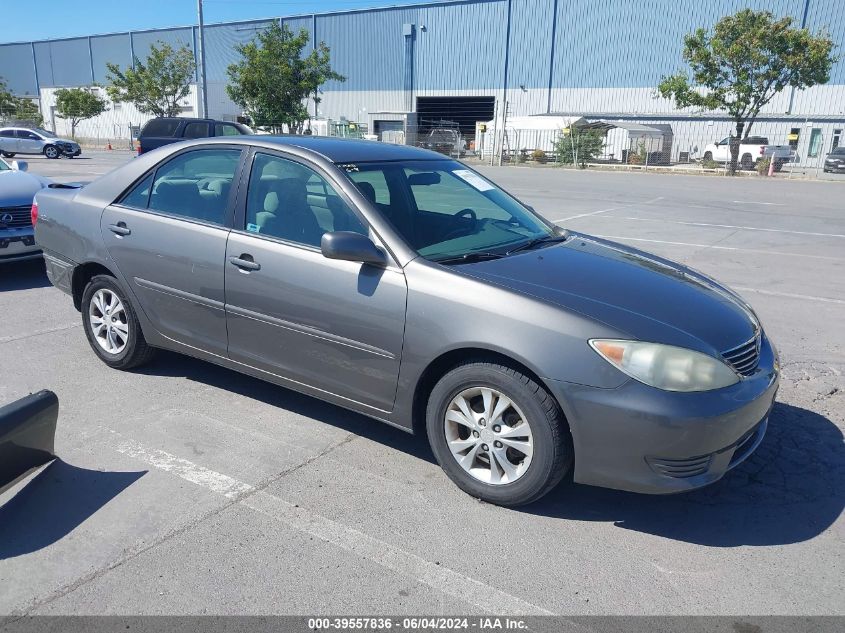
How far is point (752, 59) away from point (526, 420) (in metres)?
36.0

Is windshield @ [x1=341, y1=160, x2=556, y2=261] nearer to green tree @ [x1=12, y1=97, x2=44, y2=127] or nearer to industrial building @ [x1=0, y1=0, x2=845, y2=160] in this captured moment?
industrial building @ [x1=0, y1=0, x2=845, y2=160]

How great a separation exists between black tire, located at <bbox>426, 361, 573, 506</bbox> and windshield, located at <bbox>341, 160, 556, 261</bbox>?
0.68 m

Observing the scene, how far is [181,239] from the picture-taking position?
432 cm

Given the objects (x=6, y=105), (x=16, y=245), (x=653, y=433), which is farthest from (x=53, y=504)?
(x=6, y=105)

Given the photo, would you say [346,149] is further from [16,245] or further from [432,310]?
[16,245]

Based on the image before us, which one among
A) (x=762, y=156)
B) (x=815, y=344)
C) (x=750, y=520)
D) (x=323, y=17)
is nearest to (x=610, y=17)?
(x=762, y=156)

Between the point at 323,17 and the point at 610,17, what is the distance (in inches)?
893

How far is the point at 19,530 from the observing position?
3102 mm

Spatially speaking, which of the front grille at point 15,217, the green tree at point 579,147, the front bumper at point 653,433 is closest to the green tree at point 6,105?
the green tree at point 579,147

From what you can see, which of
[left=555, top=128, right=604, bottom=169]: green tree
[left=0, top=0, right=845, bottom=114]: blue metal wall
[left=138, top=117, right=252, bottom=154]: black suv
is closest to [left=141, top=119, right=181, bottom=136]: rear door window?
[left=138, top=117, right=252, bottom=154]: black suv

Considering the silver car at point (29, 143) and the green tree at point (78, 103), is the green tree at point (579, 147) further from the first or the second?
the green tree at point (78, 103)

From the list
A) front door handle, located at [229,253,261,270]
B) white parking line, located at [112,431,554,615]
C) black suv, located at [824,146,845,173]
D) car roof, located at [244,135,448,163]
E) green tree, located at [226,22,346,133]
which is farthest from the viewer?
green tree, located at [226,22,346,133]

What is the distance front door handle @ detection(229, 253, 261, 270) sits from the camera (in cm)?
396

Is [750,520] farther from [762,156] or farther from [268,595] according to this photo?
[762,156]
